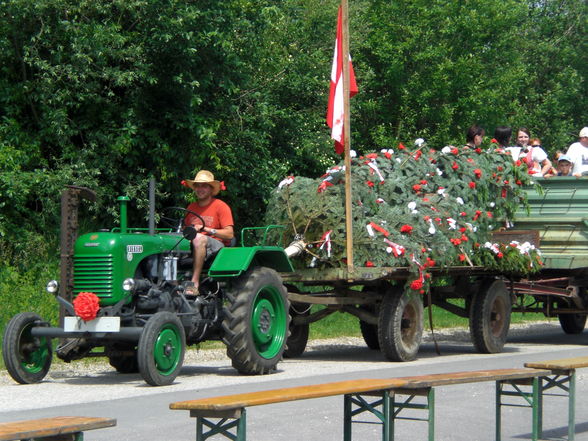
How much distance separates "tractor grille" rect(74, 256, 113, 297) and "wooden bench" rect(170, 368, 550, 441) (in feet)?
15.8

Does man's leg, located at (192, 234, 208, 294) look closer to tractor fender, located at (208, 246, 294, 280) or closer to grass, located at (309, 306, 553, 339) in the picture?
tractor fender, located at (208, 246, 294, 280)

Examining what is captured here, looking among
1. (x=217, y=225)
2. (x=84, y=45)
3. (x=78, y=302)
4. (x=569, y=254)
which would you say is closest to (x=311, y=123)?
(x=84, y=45)

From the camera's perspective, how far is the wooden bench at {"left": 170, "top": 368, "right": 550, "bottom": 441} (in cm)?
681

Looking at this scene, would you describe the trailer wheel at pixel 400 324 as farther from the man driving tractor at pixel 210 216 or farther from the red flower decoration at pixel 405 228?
the man driving tractor at pixel 210 216

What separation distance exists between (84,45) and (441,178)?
266 inches

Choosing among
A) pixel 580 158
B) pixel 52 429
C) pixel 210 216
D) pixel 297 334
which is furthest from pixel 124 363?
pixel 580 158

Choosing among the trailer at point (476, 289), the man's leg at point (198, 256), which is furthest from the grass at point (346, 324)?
the man's leg at point (198, 256)

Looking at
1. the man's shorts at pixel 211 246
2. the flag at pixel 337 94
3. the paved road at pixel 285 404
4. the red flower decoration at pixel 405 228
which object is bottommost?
the paved road at pixel 285 404

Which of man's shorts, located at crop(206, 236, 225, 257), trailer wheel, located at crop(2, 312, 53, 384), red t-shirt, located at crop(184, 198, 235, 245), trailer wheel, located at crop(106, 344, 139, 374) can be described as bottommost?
trailer wheel, located at crop(106, 344, 139, 374)

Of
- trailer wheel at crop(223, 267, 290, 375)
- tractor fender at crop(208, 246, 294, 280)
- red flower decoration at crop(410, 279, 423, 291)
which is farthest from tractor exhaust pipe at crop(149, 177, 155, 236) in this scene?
red flower decoration at crop(410, 279, 423, 291)

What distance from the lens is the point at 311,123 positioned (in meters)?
25.6

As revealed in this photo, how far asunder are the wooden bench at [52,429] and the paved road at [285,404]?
9.04 ft

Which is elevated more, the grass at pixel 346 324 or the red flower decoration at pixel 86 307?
the red flower decoration at pixel 86 307

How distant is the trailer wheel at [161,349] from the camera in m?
11.9
